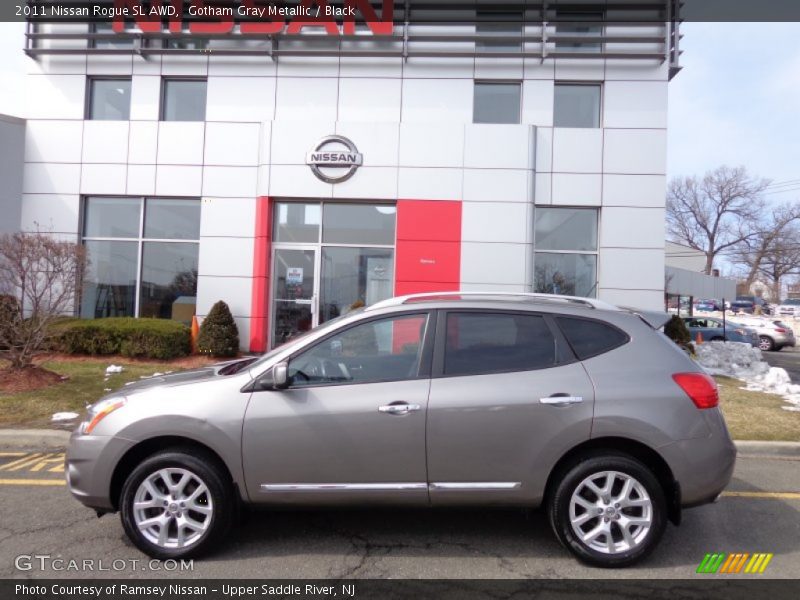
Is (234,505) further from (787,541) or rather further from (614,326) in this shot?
(787,541)

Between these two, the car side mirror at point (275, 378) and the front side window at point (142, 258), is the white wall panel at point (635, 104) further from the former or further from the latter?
the car side mirror at point (275, 378)

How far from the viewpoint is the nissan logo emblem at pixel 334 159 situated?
11.8m

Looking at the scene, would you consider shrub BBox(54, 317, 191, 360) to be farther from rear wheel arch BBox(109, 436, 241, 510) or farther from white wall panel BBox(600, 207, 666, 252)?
white wall panel BBox(600, 207, 666, 252)

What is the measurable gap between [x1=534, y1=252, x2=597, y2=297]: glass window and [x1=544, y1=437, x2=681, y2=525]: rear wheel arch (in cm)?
891

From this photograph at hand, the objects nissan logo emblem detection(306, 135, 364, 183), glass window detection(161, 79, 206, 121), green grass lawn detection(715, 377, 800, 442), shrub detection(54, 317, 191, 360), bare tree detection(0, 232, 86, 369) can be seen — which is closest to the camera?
green grass lawn detection(715, 377, 800, 442)

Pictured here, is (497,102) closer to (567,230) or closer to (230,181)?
(567,230)

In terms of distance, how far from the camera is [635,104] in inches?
476

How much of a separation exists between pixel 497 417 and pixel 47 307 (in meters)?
7.65

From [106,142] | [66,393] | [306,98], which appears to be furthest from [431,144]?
[66,393]

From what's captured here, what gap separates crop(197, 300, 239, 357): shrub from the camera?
11273 millimetres

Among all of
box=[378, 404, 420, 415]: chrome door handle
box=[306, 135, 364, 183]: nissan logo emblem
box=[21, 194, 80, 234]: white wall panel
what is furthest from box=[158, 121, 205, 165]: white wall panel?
box=[378, 404, 420, 415]: chrome door handle

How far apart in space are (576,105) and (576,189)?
2.00m

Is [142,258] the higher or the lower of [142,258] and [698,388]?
the higher

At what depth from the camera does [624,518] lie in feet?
11.2
